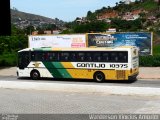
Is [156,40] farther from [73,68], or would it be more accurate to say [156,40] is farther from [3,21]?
[73,68]

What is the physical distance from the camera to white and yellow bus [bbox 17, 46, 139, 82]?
2880 centimetres

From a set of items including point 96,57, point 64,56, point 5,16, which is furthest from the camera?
point 5,16

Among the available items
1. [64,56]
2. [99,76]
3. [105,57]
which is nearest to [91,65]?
[99,76]

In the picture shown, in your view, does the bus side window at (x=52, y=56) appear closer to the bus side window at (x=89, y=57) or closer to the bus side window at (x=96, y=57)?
the bus side window at (x=89, y=57)

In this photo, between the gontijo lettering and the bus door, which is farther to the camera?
the bus door

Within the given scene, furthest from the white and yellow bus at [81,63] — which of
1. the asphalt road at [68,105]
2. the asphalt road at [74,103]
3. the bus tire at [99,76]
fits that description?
the asphalt road at [74,103]

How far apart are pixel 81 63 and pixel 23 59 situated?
484 cm

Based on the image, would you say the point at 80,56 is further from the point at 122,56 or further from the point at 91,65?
the point at 122,56

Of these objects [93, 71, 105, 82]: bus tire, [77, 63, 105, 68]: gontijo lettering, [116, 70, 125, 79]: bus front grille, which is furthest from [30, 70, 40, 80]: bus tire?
[116, 70, 125, 79]: bus front grille

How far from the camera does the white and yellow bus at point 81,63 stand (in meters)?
28.8

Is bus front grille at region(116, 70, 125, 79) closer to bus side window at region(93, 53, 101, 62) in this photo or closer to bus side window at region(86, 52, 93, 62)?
bus side window at region(93, 53, 101, 62)

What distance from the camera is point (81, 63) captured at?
30.4m

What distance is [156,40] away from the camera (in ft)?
194

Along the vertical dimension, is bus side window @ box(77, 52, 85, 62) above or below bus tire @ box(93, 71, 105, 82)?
above
